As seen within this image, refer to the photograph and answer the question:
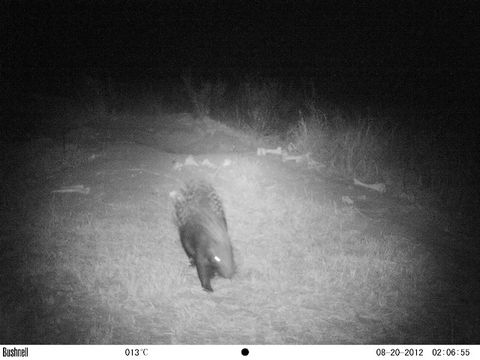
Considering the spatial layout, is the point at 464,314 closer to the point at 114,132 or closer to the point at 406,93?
the point at 114,132

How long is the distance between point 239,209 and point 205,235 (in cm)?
170

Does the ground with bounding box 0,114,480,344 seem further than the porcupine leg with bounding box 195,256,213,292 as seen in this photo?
No

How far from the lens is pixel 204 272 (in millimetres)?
3912

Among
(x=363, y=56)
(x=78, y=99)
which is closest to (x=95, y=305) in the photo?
(x=78, y=99)

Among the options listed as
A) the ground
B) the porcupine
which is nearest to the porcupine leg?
the porcupine

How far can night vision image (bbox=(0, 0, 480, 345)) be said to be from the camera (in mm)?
3635

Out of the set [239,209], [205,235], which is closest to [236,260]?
[205,235]

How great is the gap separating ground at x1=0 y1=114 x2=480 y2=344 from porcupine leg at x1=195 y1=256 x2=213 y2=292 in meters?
0.12

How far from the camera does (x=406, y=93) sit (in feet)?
38.5

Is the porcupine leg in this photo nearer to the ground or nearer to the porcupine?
the porcupine

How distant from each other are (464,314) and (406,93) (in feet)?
30.1

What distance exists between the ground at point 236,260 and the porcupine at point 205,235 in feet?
0.62

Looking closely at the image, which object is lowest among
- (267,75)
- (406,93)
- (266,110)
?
(266,110)

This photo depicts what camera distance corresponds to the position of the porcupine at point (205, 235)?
13.0 ft
